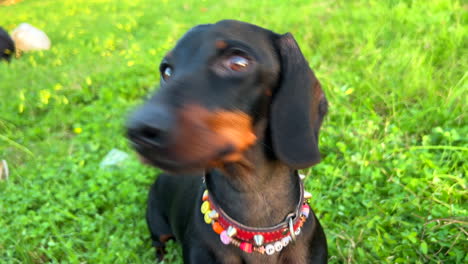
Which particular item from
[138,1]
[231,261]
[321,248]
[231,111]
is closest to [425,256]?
[321,248]

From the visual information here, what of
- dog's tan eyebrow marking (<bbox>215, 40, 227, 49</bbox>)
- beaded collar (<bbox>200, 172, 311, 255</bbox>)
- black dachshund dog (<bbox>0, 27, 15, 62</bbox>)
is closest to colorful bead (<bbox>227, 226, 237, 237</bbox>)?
beaded collar (<bbox>200, 172, 311, 255</bbox>)

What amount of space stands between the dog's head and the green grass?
226mm

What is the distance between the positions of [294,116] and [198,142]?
519mm

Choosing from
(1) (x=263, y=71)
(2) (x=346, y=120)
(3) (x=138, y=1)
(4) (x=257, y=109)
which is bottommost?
(3) (x=138, y=1)

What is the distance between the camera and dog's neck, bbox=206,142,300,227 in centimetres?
174

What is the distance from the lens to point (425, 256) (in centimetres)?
222

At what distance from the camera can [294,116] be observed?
5.24 ft

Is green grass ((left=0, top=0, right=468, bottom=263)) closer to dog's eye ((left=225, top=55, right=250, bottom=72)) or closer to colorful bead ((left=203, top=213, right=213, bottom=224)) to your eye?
dog's eye ((left=225, top=55, right=250, bottom=72))

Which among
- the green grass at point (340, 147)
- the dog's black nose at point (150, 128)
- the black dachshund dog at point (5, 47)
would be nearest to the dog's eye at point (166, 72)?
the green grass at point (340, 147)

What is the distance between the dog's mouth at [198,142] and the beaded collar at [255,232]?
→ 435mm

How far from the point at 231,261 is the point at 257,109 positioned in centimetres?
77

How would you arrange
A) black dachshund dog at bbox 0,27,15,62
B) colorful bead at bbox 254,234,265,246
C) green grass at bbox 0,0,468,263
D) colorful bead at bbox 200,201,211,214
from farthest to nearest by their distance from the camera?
1. black dachshund dog at bbox 0,27,15,62
2. green grass at bbox 0,0,468,263
3. colorful bead at bbox 200,201,211,214
4. colorful bead at bbox 254,234,265,246

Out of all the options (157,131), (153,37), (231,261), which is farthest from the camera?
(153,37)

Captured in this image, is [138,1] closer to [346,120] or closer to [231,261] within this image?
[346,120]
